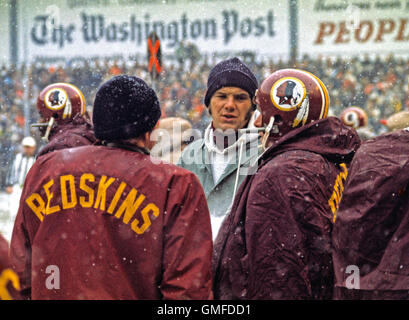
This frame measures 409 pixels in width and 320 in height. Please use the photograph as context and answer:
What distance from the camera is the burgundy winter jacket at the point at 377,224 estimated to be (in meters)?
2.71

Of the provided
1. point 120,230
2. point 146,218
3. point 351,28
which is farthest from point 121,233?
point 351,28

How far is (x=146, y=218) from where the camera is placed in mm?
2684

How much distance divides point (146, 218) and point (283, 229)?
30.6 inches

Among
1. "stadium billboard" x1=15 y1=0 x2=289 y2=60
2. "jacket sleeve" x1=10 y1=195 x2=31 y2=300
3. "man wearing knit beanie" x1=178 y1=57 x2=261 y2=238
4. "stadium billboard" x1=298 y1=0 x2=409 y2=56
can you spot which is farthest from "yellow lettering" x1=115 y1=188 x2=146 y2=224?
"stadium billboard" x1=298 y1=0 x2=409 y2=56

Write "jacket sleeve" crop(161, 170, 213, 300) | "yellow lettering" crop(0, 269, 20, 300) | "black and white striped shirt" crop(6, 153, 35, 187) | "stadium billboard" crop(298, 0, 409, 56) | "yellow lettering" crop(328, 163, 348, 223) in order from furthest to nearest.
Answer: "stadium billboard" crop(298, 0, 409, 56), "black and white striped shirt" crop(6, 153, 35, 187), "yellow lettering" crop(328, 163, 348, 223), "jacket sleeve" crop(161, 170, 213, 300), "yellow lettering" crop(0, 269, 20, 300)

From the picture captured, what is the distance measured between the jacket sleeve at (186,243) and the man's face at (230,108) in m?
1.86

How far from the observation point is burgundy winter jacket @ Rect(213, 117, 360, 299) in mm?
3141

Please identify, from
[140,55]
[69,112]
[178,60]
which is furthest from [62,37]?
[69,112]

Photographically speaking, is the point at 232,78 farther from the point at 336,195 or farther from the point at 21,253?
the point at 21,253

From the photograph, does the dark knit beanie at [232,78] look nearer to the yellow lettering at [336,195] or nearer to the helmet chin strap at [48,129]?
the yellow lettering at [336,195]

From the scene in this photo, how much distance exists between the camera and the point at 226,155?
14.7 feet

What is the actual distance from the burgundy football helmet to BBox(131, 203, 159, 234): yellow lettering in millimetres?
3157

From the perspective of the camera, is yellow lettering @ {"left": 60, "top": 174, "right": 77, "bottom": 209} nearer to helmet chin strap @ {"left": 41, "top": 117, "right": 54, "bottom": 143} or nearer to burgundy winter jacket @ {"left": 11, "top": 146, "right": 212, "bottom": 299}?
burgundy winter jacket @ {"left": 11, "top": 146, "right": 212, "bottom": 299}

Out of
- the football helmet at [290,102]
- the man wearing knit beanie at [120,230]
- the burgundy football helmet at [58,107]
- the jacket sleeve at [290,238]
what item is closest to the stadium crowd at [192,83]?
the burgundy football helmet at [58,107]
